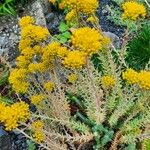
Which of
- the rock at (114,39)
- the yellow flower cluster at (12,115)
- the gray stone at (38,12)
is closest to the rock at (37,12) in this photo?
the gray stone at (38,12)

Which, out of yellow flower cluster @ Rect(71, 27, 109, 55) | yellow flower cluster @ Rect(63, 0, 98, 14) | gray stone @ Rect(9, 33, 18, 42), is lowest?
gray stone @ Rect(9, 33, 18, 42)

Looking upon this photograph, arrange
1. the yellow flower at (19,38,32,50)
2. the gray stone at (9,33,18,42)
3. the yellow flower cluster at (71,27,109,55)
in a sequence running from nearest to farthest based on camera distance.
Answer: the yellow flower cluster at (71,27,109,55) < the yellow flower at (19,38,32,50) < the gray stone at (9,33,18,42)

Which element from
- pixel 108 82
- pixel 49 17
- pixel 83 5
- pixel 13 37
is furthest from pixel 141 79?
pixel 49 17

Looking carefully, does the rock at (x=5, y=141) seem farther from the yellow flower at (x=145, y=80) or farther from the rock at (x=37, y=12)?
the yellow flower at (x=145, y=80)

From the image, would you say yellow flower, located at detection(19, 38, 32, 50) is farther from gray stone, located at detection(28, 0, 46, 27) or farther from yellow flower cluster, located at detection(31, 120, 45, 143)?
gray stone, located at detection(28, 0, 46, 27)

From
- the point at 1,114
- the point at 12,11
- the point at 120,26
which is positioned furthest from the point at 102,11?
the point at 1,114

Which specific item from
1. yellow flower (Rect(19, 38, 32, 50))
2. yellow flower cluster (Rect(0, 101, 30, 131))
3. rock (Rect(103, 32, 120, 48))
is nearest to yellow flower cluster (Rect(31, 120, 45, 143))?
yellow flower cluster (Rect(0, 101, 30, 131))

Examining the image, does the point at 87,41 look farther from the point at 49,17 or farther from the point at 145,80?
the point at 49,17

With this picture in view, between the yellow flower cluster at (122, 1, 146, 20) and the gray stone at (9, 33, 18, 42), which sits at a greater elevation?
the yellow flower cluster at (122, 1, 146, 20)
